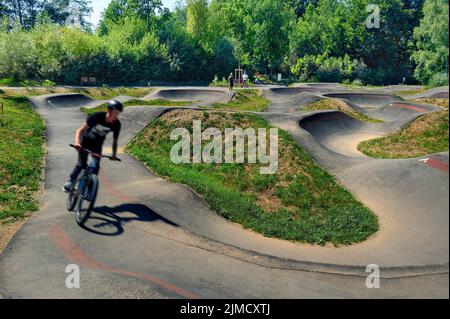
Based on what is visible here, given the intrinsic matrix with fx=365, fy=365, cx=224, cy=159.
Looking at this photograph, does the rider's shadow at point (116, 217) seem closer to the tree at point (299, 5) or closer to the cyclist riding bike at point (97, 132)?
the cyclist riding bike at point (97, 132)

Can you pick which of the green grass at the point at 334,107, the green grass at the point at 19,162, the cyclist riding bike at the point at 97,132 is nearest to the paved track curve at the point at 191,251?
the green grass at the point at 19,162

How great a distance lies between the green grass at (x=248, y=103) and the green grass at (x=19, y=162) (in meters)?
18.8

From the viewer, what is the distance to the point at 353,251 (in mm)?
13398

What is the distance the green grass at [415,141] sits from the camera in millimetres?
25375

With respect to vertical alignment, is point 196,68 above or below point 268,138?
above

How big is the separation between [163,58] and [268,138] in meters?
51.8

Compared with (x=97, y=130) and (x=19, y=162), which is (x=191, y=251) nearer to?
(x=97, y=130)

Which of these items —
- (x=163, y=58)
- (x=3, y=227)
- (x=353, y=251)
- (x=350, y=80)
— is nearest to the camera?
(x=3, y=227)

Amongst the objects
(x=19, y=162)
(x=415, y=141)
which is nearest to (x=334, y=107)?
(x=415, y=141)

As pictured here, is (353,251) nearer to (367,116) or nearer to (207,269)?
(207,269)

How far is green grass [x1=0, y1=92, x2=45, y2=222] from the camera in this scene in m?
13.8

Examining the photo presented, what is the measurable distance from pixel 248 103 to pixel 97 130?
1630 inches

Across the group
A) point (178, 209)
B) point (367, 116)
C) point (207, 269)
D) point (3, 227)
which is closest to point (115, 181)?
point (178, 209)

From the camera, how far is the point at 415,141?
2730 centimetres
